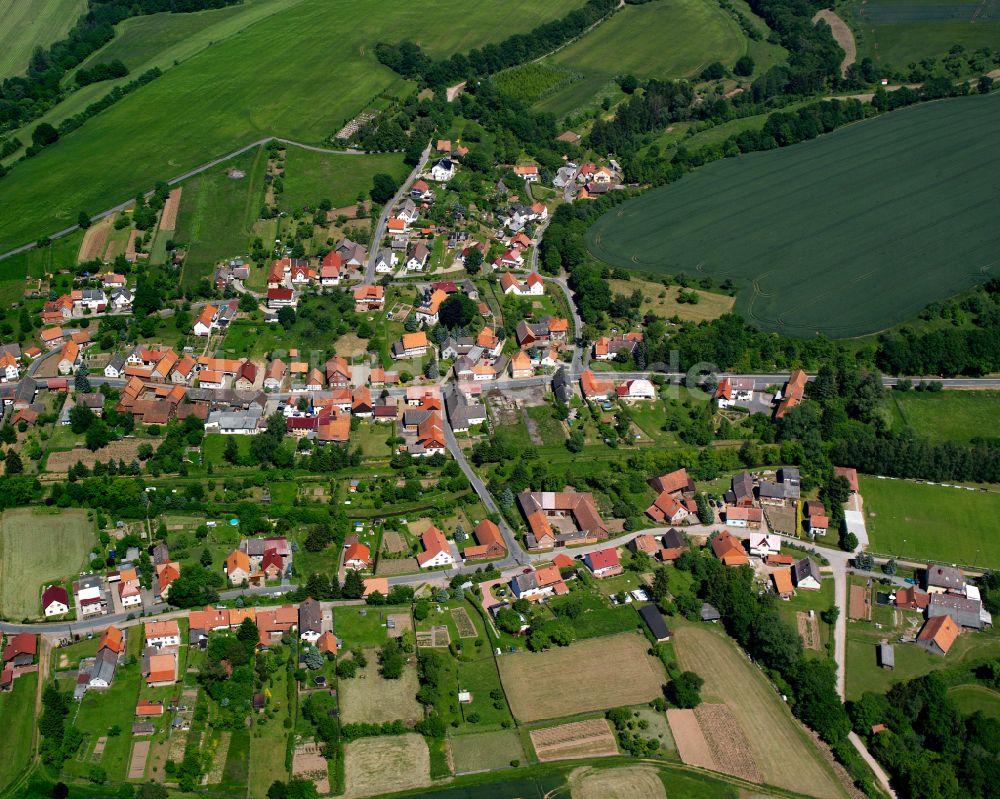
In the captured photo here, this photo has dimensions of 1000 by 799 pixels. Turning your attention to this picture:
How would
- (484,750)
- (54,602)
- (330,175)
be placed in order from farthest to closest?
(330,175), (54,602), (484,750)

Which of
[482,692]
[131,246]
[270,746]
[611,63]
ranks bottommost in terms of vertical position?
[482,692]

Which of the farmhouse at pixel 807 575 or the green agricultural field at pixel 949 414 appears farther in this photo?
the green agricultural field at pixel 949 414

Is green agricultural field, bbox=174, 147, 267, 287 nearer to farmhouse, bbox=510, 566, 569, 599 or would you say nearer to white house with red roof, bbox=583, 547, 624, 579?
farmhouse, bbox=510, 566, 569, 599

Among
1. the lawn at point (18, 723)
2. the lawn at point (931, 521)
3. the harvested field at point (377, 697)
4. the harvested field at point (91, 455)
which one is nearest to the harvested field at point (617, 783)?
the harvested field at point (377, 697)

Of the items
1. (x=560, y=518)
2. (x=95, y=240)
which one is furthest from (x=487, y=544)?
(x=95, y=240)

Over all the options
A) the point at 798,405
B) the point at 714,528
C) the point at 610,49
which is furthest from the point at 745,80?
the point at 714,528

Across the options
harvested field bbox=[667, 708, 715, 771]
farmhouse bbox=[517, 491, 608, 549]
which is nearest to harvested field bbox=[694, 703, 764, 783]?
harvested field bbox=[667, 708, 715, 771]

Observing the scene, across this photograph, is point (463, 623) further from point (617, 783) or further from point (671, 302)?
point (671, 302)

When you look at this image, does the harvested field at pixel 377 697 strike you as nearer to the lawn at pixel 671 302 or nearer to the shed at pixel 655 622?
the shed at pixel 655 622
